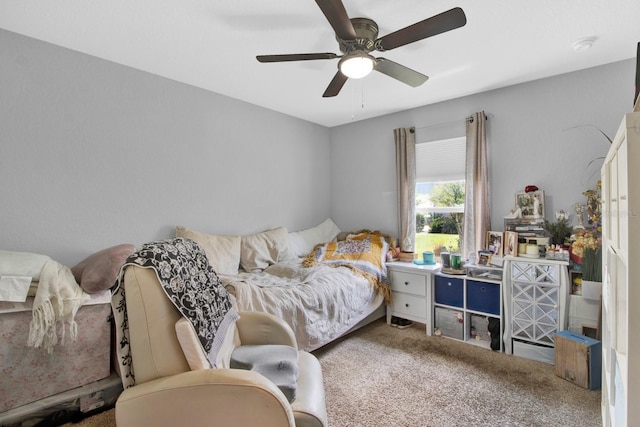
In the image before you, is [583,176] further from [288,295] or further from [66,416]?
[66,416]

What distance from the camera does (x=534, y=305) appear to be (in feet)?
8.35

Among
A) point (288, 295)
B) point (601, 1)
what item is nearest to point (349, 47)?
point (601, 1)

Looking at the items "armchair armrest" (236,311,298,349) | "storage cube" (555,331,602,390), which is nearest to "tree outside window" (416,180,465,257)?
"storage cube" (555,331,602,390)

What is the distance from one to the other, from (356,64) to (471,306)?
93.6 inches

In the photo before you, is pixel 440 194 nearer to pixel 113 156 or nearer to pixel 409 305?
pixel 409 305

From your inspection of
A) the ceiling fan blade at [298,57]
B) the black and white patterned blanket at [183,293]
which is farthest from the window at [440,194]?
the black and white patterned blanket at [183,293]

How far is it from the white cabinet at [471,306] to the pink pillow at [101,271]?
2.73 metres

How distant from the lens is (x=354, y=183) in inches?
168

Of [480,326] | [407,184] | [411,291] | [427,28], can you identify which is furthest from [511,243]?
[427,28]

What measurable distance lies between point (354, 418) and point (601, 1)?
2806mm

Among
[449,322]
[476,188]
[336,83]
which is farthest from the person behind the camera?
[476,188]

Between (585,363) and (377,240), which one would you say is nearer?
(585,363)

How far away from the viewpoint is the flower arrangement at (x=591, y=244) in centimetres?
233

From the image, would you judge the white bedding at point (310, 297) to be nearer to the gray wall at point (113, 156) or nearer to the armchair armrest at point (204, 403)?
the gray wall at point (113, 156)
